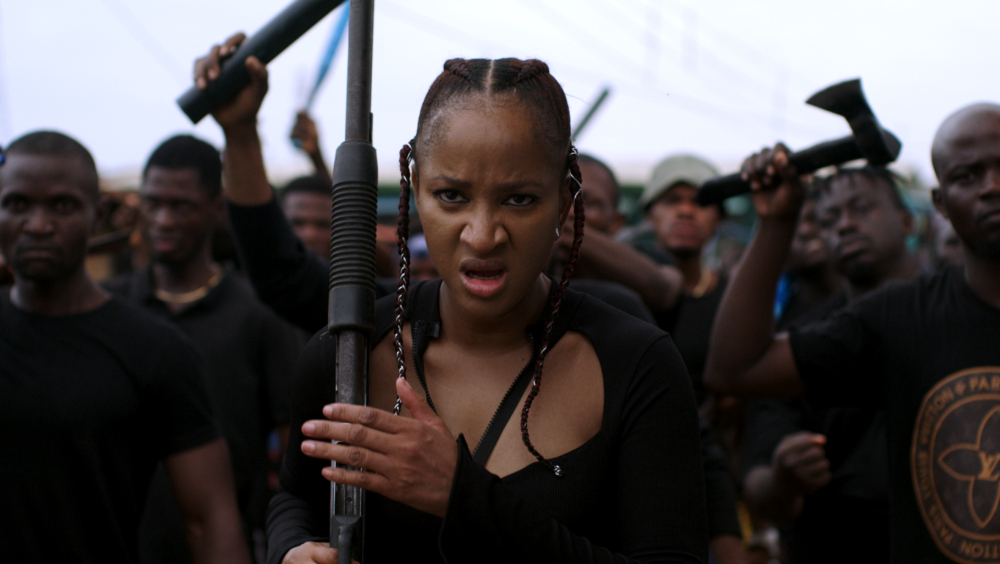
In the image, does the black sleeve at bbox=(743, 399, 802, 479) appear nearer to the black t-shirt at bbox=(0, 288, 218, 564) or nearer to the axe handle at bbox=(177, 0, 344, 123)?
the black t-shirt at bbox=(0, 288, 218, 564)

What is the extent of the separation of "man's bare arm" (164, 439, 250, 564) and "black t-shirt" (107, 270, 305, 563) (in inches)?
49.4

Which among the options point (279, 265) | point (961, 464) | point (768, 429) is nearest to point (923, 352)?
point (961, 464)

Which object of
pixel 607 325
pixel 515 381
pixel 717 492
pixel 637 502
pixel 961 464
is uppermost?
pixel 607 325

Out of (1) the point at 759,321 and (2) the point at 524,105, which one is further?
(1) the point at 759,321

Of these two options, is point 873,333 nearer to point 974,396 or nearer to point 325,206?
point 974,396

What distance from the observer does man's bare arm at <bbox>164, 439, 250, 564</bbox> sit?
10.2 feet

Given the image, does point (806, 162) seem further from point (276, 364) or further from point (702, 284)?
point (276, 364)

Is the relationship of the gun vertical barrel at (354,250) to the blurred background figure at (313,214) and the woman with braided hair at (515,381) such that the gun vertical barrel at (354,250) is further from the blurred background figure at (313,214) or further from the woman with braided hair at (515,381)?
the blurred background figure at (313,214)

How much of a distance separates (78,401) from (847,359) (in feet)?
8.35

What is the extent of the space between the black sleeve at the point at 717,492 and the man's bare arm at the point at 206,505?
5.55ft

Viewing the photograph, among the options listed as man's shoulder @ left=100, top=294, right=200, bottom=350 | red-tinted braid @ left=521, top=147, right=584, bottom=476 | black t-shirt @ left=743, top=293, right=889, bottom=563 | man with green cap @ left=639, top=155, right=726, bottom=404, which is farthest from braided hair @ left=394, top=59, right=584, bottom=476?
man with green cap @ left=639, top=155, right=726, bottom=404

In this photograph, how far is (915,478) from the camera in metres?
2.80

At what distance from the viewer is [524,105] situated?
73.4 inches

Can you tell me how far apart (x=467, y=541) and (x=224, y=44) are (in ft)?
5.64
